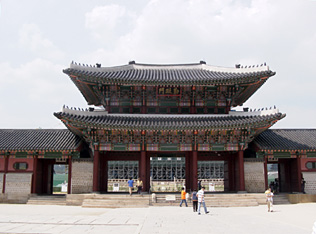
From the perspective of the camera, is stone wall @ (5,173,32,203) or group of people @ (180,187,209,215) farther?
stone wall @ (5,173,32,203)

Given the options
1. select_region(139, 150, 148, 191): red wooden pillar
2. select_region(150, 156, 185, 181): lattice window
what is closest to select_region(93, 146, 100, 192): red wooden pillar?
select_region(139, 150, 148, 191): red wooden pillar

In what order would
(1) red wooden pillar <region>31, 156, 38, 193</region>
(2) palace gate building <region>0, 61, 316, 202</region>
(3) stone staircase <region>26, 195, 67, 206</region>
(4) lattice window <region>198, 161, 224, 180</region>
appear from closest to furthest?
1. (3) stone staircase <region>26, 195, 67, 206</region>
2. (2) palace gate building <region>0, 61, 316, 202</region>
3. (1) red wooden pillar <region>31, 156, 38, 193</region>
4. (4) lattice window <region>198, 161, 224, 180</region>

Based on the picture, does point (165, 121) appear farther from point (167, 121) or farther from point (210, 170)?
point (210, 170)

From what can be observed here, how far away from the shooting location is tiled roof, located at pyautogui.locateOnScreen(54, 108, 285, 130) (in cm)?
2350

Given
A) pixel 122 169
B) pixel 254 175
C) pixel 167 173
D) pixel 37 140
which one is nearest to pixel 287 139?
pixel 254 175

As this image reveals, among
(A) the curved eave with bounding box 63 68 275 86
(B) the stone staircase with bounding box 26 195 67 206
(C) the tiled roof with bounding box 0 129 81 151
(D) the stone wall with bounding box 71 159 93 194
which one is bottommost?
(B) the stone staircase with bounding box 26 195 67 206

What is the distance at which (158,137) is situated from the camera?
25359mm

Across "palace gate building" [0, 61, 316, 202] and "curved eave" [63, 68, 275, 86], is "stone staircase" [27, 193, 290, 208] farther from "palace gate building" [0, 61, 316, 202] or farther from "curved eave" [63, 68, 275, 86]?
"curved eave" [63, 68, 275, 86]

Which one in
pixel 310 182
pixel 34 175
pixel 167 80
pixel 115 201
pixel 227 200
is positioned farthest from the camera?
pixel 310 182

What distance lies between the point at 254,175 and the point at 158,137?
8.50m

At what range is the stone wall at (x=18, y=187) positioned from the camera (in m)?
25.4

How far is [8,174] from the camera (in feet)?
84.9

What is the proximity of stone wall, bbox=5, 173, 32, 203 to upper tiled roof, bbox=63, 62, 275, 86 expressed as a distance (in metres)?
9.68

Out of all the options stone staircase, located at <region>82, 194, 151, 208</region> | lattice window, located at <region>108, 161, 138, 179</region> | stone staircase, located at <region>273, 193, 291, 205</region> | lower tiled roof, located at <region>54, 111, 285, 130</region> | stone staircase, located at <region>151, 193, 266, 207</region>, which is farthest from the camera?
lattice window, located at <region>108, 161, 138, 179</region>
